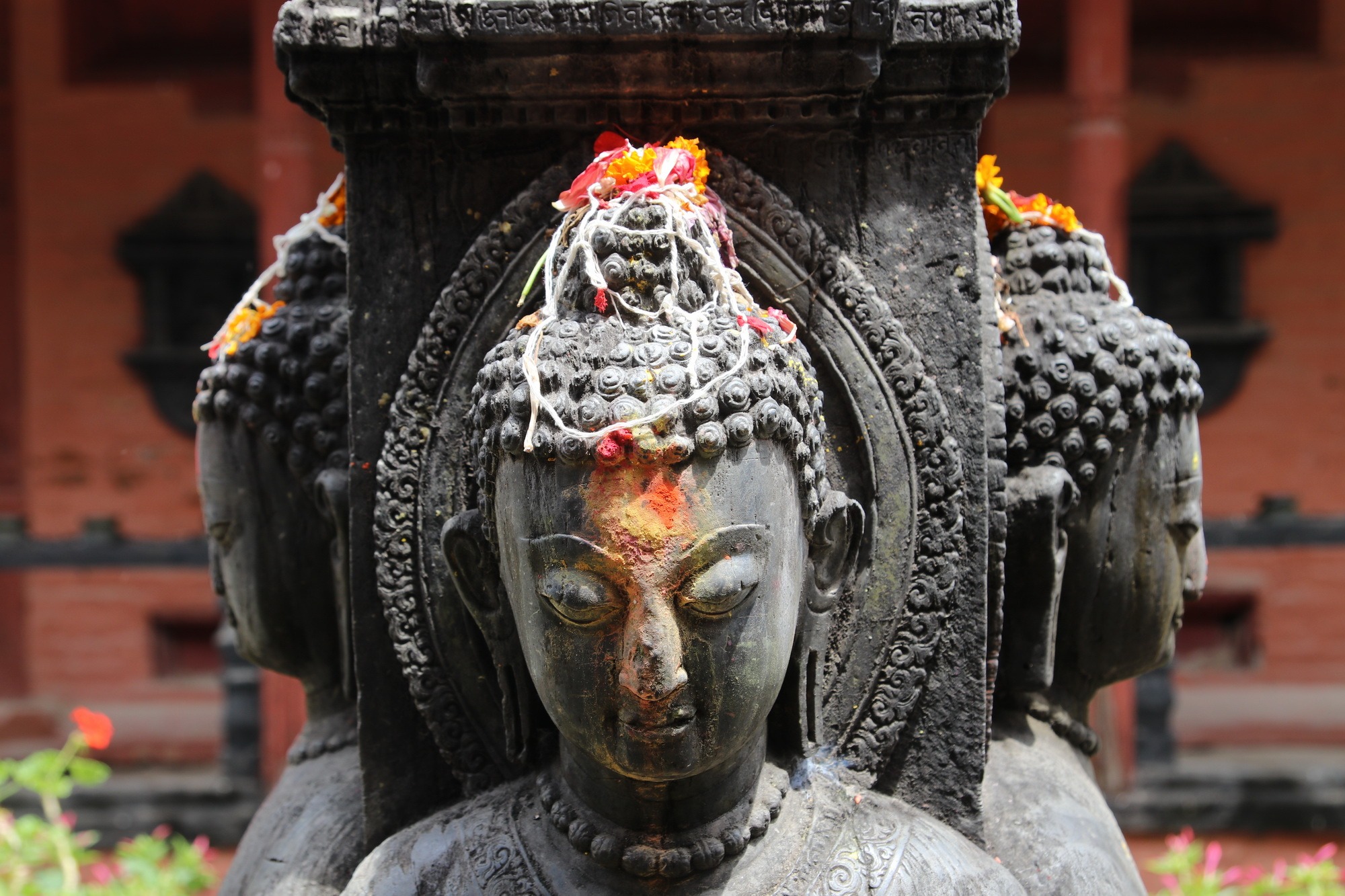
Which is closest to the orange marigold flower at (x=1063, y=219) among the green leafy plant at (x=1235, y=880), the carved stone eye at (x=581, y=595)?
the carved stone eye at (x=581, y=595)

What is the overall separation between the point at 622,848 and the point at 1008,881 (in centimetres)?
47

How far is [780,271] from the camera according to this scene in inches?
62.7

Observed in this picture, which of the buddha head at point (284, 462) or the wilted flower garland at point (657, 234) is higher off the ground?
the wilted flower garland at point (657, 234)

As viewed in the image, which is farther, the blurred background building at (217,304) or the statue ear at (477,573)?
the blurred background building at (217,304)

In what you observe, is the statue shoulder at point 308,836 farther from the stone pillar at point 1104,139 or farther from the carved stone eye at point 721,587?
the stone pillar at point 1104,139

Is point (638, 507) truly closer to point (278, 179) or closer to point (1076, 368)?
point (1076, 368)

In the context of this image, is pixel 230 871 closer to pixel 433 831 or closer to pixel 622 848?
pixel 433 831

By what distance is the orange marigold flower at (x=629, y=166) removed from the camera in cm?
147

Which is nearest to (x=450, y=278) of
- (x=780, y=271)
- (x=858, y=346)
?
(x=780, y=271)

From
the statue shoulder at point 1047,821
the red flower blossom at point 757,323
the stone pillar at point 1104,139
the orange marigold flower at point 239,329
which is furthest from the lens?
the stone pillar at point 1104,139

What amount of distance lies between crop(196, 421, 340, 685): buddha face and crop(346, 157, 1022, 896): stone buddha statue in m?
0.41

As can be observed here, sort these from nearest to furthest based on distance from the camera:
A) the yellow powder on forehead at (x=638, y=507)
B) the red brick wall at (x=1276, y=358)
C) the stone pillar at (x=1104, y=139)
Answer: the yellow powder on forehead at (x=638, y=507) → the stone pillar at (x=1104, y=139) → the red brick wall at (x=1276, y=358)

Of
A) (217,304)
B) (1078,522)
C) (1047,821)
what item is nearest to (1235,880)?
(1047,821)

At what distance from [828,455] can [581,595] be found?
44 cm
